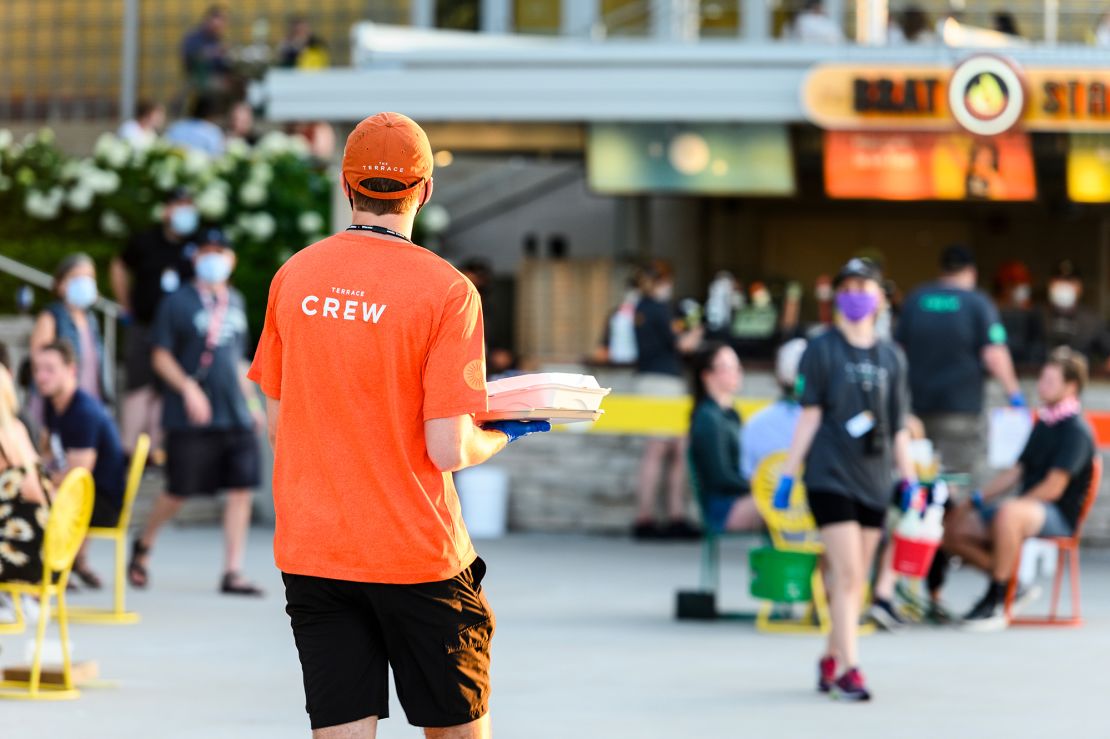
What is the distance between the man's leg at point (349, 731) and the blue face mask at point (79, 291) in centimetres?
714

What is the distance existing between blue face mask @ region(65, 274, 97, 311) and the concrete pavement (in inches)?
65.7

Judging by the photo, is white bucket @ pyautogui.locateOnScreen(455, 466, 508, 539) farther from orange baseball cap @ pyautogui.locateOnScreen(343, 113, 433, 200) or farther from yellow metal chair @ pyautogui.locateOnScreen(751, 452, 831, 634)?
orange baseball cap @ pyautogui.locateOnScreen(343, 113, 433, 200)

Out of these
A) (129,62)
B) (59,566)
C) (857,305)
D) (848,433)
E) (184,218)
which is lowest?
(59,566)

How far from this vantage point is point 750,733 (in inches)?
292

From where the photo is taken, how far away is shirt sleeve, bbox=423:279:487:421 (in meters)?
4.39

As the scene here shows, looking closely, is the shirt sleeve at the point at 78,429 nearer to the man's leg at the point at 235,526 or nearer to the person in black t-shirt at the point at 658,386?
the man's leg at the point at 235,526

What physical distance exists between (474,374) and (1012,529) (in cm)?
637

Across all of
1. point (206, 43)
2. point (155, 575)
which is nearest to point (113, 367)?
point (155, 575)

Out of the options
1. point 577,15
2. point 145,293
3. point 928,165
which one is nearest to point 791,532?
point 928,165

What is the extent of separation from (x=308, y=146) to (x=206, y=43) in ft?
6.26

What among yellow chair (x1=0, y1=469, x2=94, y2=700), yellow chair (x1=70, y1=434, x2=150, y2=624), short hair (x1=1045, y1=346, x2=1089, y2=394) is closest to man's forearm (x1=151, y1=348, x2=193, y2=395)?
yellow chair (x1=70, y1=434, x2=150, y2=624)

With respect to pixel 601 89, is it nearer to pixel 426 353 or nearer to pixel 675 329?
pixel 675 329

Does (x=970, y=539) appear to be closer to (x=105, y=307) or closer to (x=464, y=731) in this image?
(x=464, y=731)

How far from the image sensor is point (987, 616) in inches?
407
